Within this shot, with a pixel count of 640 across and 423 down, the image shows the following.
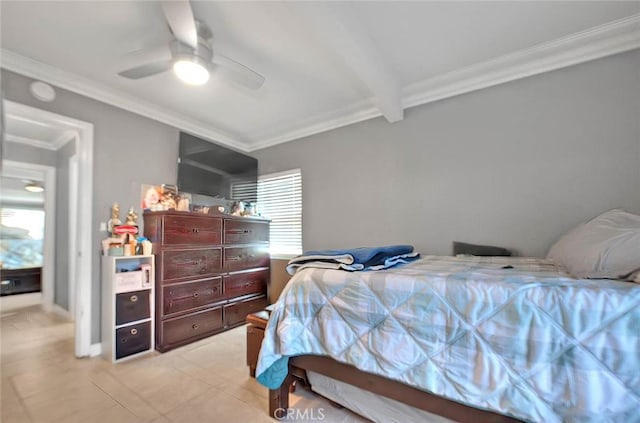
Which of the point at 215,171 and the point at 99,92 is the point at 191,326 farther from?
the point at 99,92

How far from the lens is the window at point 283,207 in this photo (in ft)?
12.0

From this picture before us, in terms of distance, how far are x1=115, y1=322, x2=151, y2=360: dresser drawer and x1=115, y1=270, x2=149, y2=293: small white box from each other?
12.9 inches

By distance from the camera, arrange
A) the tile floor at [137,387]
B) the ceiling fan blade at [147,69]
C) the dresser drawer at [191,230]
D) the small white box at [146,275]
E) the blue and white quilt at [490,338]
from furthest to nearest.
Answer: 1. the dresser drawer at [191,230]
2. the small white box at [146,275]
3. the ceiling fan blade at [147,69]
4. the tile floor at [137,387]
5. the blue and white quilt at [490,338]

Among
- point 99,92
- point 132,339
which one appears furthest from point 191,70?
point 132,339

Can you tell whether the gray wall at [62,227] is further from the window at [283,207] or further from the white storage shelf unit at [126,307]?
the window at [283,207]

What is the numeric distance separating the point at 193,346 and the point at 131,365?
0.50 meters

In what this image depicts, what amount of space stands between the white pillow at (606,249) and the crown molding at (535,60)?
51.3 inches

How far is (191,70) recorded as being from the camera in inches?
72.7

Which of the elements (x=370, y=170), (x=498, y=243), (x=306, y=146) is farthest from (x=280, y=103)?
(x=498, y=243)

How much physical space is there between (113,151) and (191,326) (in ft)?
6.16

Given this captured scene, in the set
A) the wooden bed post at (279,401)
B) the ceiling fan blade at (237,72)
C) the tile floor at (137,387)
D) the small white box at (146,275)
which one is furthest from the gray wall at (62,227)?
the wooden bed post at (279,401)

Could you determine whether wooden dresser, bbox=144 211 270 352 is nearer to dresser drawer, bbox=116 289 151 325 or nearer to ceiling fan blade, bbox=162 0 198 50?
dresser drawer, bbox=116 289 151 325

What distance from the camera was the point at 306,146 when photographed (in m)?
3.60

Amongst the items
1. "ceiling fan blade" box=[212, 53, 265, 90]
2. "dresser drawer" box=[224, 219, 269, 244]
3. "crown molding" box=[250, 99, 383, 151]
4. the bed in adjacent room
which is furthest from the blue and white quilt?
"crown molding" box=[250, 99, 383, 151]
